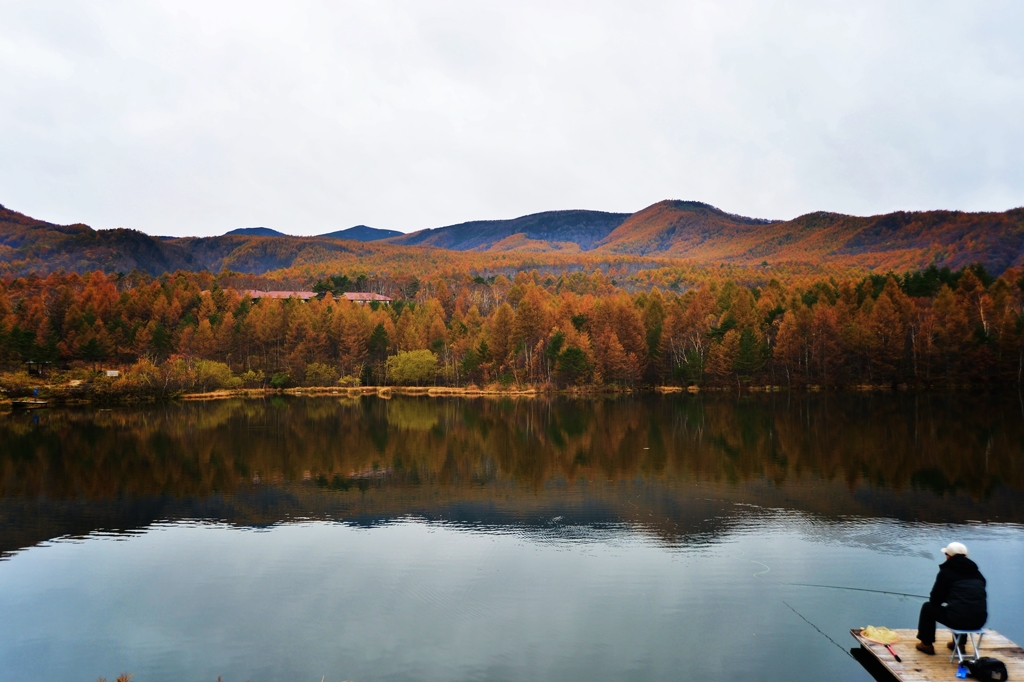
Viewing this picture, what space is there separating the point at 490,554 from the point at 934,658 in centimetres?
983

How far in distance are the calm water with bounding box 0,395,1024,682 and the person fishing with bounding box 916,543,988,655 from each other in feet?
4.87

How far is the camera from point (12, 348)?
8350cm

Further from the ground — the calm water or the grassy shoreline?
the calm water

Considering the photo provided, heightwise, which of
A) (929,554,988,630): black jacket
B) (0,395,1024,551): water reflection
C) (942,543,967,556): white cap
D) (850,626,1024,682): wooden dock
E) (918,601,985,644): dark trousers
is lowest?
(0,395,1024,551): water reflection

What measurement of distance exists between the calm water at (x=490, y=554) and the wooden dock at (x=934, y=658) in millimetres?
1024

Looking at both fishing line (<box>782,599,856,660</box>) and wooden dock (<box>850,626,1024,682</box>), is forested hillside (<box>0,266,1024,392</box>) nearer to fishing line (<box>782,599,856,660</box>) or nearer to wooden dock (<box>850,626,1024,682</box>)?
fishing line (<box>782,599,856,660</box>)

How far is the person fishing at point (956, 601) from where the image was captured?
9.75 meters

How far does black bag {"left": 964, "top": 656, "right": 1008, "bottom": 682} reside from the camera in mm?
9258

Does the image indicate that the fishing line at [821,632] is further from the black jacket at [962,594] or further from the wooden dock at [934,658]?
the black jacket at [962,594]

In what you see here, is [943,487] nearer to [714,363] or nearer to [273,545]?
[273,545]

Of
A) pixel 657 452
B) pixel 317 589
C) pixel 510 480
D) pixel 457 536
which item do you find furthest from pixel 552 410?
pixel 317 589

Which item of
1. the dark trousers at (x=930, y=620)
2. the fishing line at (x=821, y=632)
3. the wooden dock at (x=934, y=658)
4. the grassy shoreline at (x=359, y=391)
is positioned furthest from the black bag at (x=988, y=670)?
the grassy shoreline at (x=359, y=391)

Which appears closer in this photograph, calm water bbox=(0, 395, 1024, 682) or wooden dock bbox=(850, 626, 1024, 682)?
wooden dock bbox=(850, 626, 1024, 682)

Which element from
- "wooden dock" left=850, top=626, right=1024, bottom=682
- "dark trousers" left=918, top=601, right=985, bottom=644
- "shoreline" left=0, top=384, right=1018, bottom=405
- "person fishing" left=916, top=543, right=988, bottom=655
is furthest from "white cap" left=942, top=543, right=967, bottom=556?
"shoreline" left=0, top=384, right=1018, bottom=405
